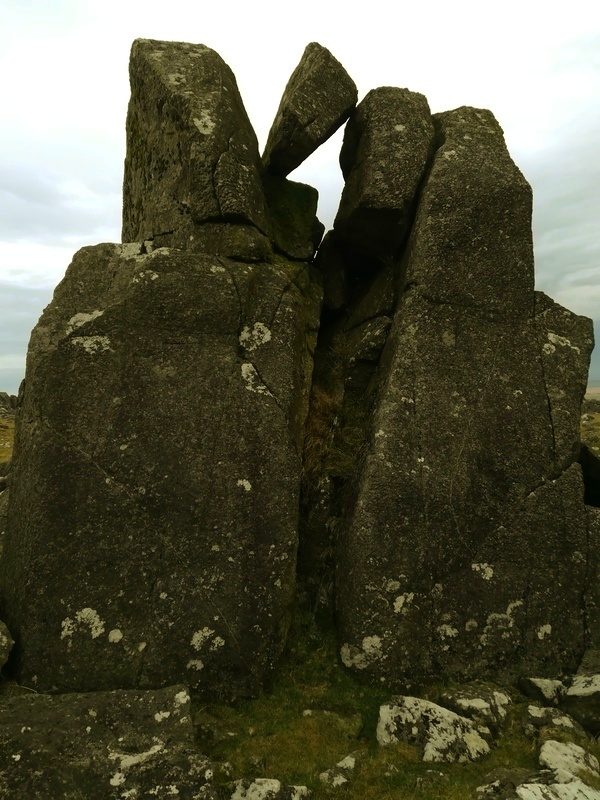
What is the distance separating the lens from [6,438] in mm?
32312

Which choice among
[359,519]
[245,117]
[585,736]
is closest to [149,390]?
[359,519]

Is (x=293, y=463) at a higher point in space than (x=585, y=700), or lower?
higher

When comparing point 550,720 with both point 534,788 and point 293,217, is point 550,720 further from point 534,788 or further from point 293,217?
point 293,217

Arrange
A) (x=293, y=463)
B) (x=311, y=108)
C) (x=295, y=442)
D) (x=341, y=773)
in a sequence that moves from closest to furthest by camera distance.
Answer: (x=341, y=773) → (x=293, y=463) → (x=295, y=442) → (x=311, y=108)

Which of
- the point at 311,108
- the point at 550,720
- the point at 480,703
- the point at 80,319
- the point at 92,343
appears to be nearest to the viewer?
the point at 550,720

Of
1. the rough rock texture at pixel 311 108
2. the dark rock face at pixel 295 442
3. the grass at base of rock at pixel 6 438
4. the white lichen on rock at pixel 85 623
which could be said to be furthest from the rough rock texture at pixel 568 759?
the grass at base of rock at pixel 6 438

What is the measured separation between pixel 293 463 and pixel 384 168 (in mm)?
5149

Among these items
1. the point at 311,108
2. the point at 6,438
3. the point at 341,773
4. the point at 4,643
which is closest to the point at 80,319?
the point at 4,643

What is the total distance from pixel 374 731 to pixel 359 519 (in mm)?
2536

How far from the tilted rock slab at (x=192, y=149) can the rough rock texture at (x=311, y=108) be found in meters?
0.56

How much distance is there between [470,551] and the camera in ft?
28.2

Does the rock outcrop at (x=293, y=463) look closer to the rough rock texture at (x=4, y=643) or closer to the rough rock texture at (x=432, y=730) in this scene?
the rough rock texture at (x=432, y=730)

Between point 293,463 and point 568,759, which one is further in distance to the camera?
point 293,463

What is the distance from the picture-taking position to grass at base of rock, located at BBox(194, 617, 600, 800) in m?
6.20
